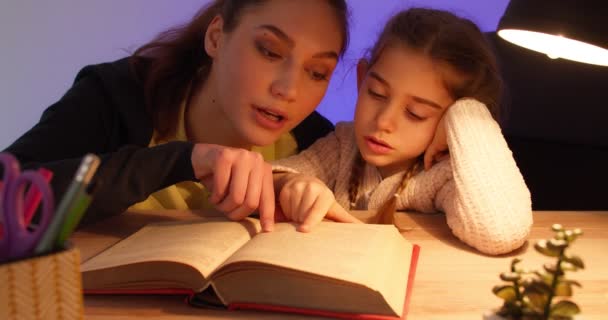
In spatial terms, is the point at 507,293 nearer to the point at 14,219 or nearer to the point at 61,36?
the point at 14,219

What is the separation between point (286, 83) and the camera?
108 cm

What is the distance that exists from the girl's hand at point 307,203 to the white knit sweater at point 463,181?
11 cm

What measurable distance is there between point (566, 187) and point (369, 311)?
1.21 meters

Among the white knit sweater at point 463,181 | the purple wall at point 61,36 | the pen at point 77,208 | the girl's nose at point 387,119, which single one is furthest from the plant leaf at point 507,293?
the purple wall at point 61,36

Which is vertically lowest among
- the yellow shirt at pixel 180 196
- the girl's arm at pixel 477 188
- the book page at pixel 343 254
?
the yellow shirt at pixel 180 196

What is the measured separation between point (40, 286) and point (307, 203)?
47 cm

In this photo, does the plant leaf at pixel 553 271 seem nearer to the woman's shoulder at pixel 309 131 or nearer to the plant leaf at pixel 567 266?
the plant leaf at pixel 567 266

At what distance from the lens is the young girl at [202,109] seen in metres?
0.90

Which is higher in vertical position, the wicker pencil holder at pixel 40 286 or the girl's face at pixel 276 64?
the girl's face at pixel 276 64

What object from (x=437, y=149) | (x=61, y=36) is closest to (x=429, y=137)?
(x=437, y=149)

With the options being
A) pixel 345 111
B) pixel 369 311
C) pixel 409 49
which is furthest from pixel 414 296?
pixel 345 111

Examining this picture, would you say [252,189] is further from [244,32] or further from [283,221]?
[244,32]

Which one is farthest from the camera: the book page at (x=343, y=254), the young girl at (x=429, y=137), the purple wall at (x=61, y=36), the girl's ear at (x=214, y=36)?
the purple wall at (x=61, y=36)

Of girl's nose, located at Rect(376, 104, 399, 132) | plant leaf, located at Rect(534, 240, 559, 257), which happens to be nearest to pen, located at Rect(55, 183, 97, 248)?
plant leaf, located at Rect(534, 240, 559, 257)
